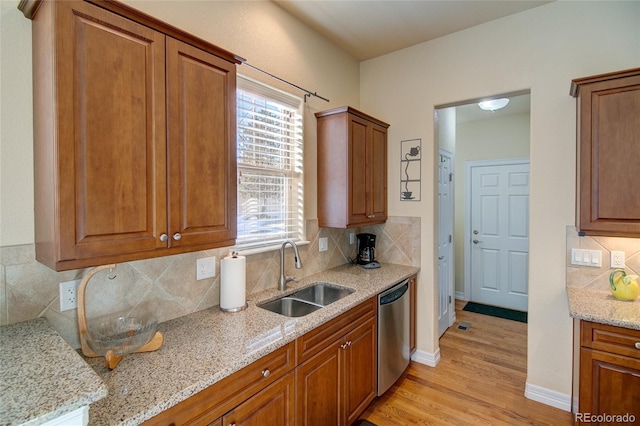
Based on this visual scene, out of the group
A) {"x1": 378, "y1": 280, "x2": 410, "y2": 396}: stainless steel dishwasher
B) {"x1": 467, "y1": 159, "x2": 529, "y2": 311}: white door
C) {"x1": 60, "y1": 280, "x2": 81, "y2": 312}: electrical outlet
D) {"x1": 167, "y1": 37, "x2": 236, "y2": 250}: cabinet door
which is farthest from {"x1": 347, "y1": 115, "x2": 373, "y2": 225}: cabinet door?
{"x1": 467, "y1": 159, "x2": 529, "y2": 311}: white door

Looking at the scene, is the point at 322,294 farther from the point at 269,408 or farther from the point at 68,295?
the point at 68,295

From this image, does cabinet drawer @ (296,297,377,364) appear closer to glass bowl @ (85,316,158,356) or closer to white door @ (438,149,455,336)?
glass bowl @ (85,316,158,356)

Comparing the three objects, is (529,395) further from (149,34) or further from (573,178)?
(149,34)

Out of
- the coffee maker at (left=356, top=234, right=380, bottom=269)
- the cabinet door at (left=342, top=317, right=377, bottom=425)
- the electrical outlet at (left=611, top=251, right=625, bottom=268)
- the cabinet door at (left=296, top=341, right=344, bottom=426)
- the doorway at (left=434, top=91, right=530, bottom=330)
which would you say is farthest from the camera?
the doorway at (left=434, top=91, right=530, bottom=330)

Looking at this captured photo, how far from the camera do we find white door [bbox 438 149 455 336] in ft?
11.6

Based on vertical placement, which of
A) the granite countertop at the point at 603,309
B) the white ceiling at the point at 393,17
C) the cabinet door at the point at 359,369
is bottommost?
the cabinet door at the point at 359,369

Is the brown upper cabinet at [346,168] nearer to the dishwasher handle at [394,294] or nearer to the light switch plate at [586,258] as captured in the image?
the dishwasher handle at [394,294]

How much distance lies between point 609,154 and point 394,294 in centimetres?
167

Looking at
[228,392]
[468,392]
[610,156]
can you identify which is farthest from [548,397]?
[228,392]

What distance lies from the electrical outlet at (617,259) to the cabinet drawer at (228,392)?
2275 mm

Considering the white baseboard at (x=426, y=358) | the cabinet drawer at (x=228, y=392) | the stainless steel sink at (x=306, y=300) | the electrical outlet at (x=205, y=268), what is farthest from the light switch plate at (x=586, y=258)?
the electrical outlet at (x=205, y=268)

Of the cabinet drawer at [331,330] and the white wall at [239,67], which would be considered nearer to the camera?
the white wall at [239,67]

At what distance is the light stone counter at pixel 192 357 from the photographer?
3.24 ft

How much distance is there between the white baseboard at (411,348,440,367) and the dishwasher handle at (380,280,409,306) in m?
0.73
